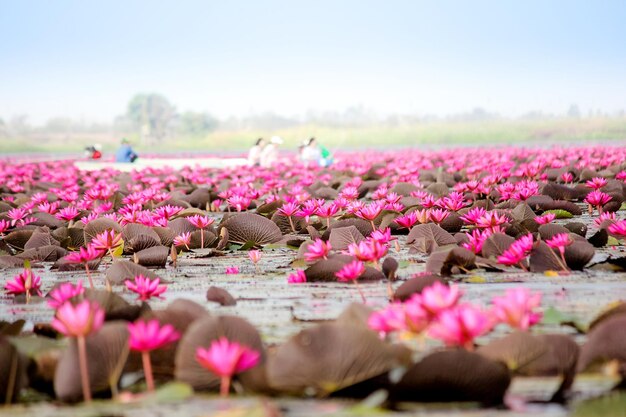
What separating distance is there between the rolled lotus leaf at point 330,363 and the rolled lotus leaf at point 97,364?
275 mm

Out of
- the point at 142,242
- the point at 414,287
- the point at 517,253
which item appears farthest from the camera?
the point at 142,242

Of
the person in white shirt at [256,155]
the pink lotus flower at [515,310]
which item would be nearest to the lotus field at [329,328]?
the pink lotus flower at [515,310]

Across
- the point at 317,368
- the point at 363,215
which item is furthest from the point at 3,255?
the point at 317,368

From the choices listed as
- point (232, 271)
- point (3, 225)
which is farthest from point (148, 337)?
point (3, 225)

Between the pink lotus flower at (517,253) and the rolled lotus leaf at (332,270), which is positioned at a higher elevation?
the pink lotus flower at (517,253)

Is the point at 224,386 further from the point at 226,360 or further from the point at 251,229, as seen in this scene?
the point at 251,229

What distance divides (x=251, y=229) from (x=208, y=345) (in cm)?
238

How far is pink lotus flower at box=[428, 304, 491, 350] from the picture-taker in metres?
1.21

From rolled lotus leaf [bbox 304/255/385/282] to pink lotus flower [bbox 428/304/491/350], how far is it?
121cm

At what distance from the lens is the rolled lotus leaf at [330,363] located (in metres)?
1.31

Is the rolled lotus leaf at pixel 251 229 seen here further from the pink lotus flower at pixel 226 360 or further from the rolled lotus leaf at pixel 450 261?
the pink lotus flower at pixel 226 360

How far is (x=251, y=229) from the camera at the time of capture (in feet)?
12.3

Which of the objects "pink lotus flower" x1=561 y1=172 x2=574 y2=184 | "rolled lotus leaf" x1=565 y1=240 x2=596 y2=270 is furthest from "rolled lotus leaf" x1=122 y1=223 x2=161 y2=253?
"pink lotus flower" x1=561 y1=172 x2=574 y2=184

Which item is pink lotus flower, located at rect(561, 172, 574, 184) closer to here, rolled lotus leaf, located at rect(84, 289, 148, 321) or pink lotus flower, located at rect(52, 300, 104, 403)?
rolled lotus leaf, located at rect(84, 289, 148, 321)
